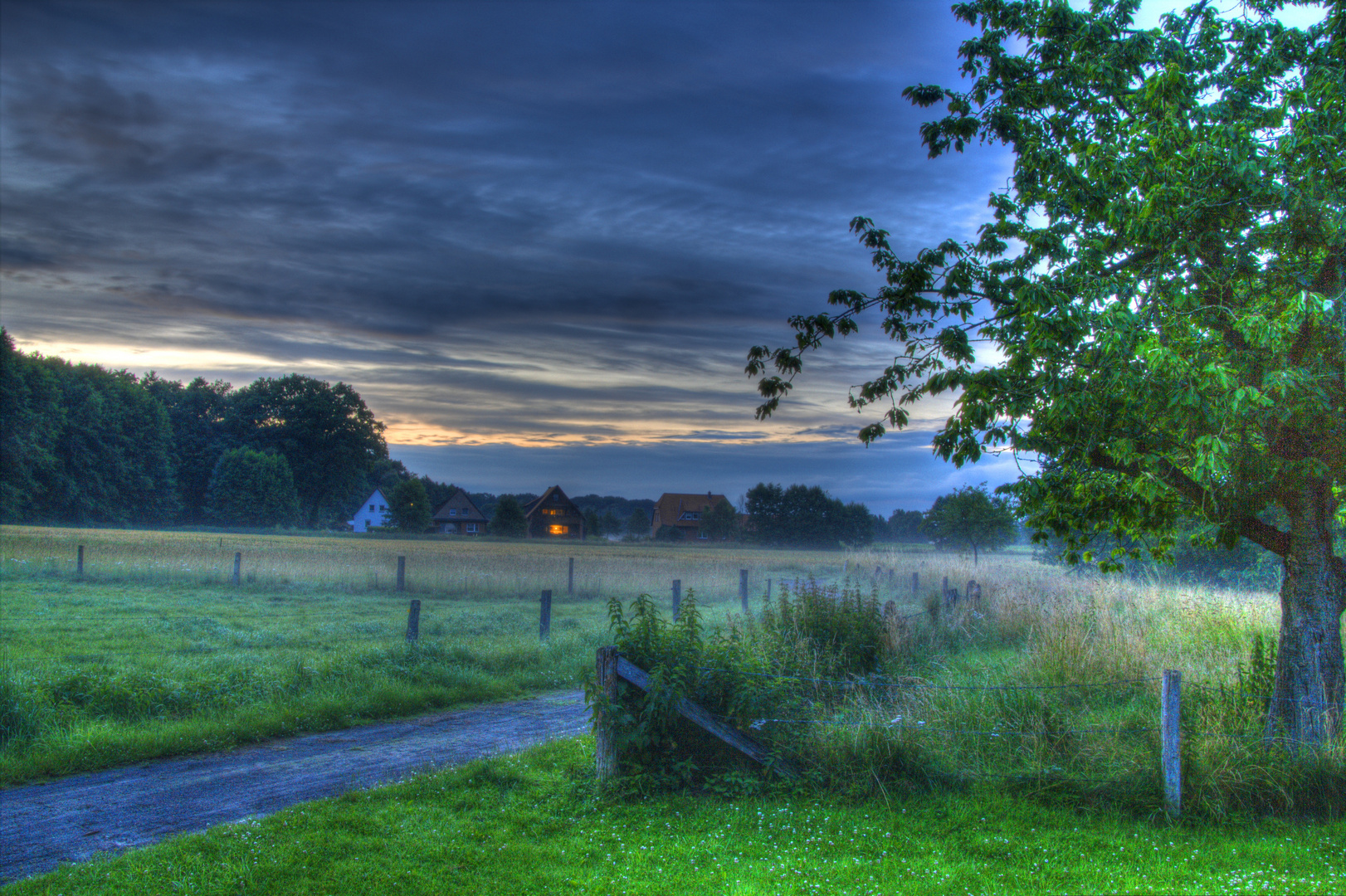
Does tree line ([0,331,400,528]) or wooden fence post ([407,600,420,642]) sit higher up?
tree line ([0,331,400,528])

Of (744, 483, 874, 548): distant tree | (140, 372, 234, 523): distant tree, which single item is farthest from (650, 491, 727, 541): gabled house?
(140, 372, 234, 523): distant tree

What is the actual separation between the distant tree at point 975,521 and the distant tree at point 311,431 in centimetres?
6924

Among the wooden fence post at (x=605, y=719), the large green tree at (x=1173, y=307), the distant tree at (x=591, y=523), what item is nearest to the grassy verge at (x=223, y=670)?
the wooden fence post at (x=605, y=719)

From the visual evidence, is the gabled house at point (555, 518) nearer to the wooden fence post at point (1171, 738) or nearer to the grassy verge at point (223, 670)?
the grassy verge at point (223, 670)

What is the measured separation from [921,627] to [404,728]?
32.0 ft

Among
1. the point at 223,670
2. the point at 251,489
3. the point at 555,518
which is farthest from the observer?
the point at 555,518

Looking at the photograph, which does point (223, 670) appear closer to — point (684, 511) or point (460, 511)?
point (684, 511)

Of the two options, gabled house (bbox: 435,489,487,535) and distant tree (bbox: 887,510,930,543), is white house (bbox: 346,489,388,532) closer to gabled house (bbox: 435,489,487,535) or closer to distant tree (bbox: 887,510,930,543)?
gabled house (bbox: 435,489,487,535)

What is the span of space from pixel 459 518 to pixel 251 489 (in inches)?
1116

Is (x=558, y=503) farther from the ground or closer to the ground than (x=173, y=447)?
closer to the ground

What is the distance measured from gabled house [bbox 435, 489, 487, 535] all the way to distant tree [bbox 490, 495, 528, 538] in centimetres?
2119

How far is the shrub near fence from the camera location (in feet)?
22.0

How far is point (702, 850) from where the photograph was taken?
5.69 meters

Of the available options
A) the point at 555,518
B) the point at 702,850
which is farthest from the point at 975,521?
the point at 555,518
